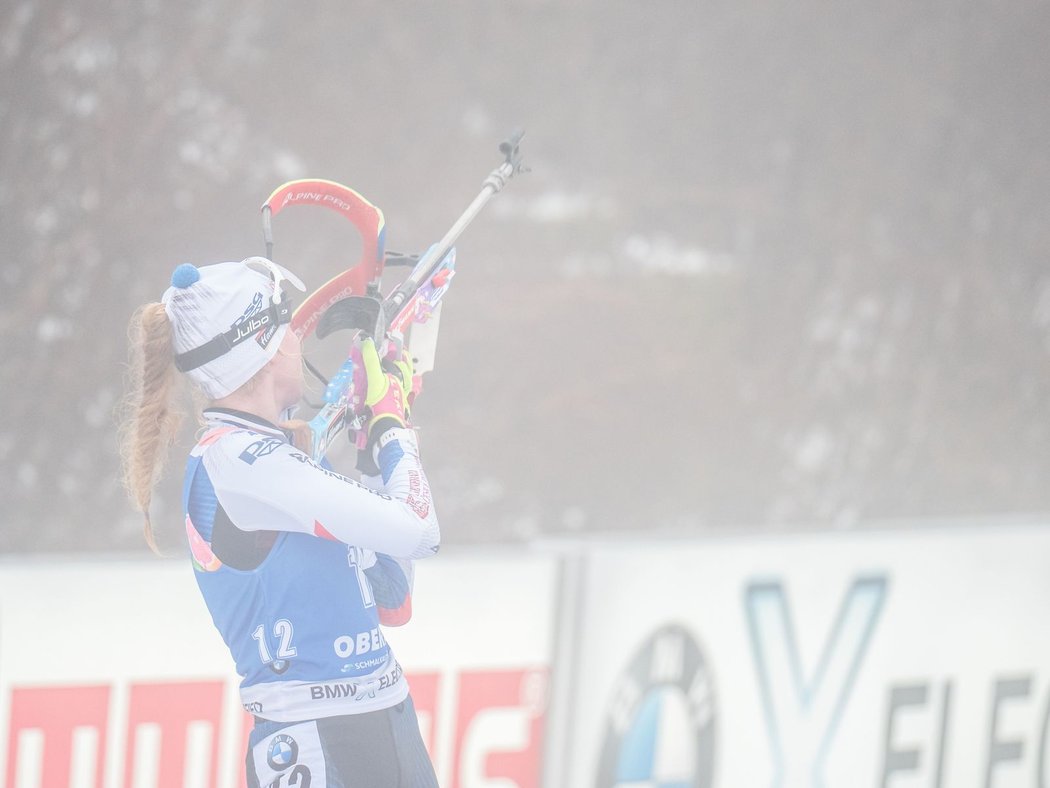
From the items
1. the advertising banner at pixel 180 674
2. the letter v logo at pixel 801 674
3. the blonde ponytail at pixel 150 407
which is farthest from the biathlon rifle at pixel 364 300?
the letter v logo at pixel 801 674

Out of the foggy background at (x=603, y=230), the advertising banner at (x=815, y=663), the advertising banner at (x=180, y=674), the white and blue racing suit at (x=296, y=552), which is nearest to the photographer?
the white and blue racing suit at (x=296, y=552)

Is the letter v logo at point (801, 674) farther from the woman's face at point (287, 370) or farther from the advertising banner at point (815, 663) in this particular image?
the woman's face at point (287, 370)

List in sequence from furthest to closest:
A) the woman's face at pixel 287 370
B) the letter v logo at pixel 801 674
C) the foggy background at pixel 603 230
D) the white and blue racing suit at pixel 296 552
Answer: the foggy background at pixel 603 230, the letter v logo at pixel 801 674, the woman's face at pixel 287 370, the white and blue racing suit at pixel 296 552

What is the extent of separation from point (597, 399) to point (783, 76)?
1.47 metres

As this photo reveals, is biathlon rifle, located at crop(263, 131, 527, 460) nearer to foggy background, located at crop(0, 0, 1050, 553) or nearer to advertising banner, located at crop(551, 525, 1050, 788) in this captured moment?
advertising banner, located at crop(551, 525, 1050, 788)

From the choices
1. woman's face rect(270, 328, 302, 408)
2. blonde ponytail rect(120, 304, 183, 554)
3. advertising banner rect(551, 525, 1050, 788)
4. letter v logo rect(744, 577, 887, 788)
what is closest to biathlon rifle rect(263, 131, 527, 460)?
woman's face rect(270, 328, 302, 408)

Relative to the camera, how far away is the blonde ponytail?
1.56m

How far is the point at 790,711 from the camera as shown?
10.1 feet

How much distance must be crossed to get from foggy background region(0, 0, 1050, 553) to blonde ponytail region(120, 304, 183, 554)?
2229 millimetres

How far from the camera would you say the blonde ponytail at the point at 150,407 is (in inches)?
61.6

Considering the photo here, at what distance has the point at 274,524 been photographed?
1.51 meters

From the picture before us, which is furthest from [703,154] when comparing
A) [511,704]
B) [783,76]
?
[511,704]

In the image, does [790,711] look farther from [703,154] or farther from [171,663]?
[703,154]

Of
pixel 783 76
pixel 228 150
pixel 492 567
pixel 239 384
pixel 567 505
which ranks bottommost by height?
pixel 239 384
